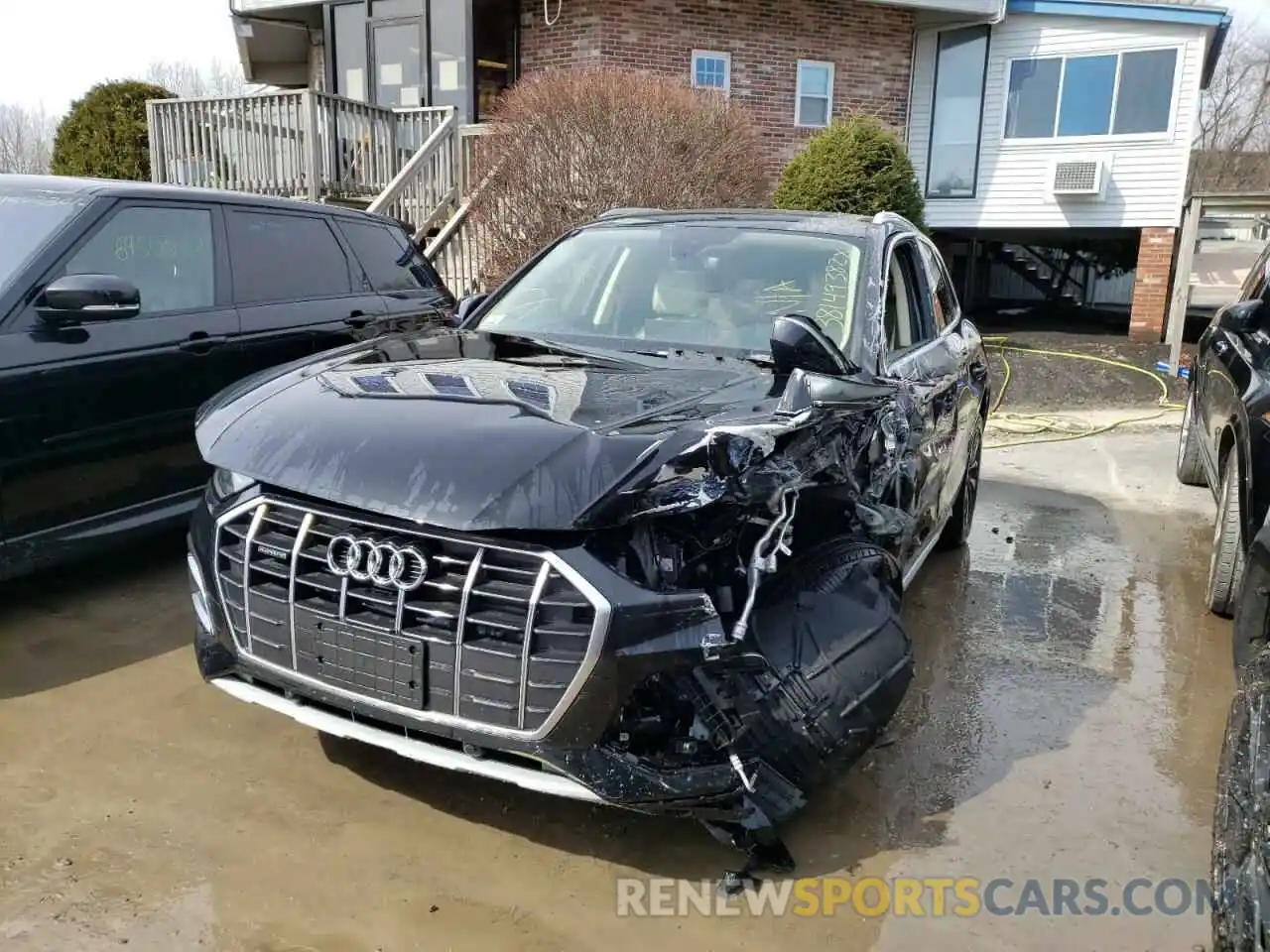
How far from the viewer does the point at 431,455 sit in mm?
2576

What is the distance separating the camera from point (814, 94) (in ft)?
51.2

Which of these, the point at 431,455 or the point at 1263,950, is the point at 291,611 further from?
the point at 1263,950

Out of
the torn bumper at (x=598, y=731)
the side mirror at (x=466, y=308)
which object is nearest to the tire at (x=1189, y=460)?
the side mirror at (x=466, y=308)

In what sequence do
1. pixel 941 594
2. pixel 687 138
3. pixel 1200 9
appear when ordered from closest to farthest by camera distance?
pixel 941 594 → pixel 687 138 → pixel 1200 9

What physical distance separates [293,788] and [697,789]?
55.7 inches

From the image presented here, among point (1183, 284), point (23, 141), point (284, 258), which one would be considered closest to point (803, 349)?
point (284, 258)

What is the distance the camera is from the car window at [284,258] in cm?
514

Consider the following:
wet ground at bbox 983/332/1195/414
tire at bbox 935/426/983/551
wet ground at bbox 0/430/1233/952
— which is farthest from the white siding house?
wet ground at bbox 0/430/1233/952

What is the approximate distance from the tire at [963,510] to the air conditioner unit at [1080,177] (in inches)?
433

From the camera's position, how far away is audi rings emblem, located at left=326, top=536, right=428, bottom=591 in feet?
8.41

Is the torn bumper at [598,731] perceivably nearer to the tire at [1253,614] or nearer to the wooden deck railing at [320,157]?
the tire at [1253,614]

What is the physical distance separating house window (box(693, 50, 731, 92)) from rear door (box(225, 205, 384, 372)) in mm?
10289

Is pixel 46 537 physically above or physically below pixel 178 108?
below

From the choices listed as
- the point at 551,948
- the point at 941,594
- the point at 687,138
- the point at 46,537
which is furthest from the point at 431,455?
the point at 687,138
